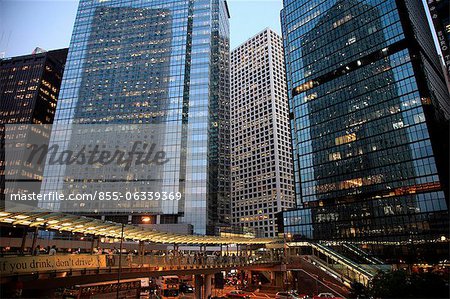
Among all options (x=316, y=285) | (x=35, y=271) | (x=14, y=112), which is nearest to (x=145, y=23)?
(x=14, y=112)

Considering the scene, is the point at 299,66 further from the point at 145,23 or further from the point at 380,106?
the point at 145,23

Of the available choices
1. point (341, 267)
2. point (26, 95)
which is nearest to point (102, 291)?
point (341, 267)

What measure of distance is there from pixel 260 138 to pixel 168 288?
387ft

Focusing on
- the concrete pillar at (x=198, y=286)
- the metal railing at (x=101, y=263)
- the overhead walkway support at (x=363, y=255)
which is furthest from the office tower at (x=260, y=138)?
the metal railing at (x=101, y=263)

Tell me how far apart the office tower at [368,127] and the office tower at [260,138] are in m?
38.8

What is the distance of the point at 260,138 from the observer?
157375 millimetres

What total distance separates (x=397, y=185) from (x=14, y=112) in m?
163

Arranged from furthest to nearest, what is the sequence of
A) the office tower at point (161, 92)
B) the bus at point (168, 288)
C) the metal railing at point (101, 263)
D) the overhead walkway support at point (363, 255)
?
the office tower at point (161, 92) < the overhead walkway support at point (363, 255) < the bus at point (168, 288) < the metal railing at point (101, 263)

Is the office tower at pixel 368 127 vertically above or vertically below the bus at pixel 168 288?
above

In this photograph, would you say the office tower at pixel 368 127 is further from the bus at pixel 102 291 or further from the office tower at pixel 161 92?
the bus at pixel 102 291

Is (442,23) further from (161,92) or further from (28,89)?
(28,89)

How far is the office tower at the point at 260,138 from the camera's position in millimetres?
144250

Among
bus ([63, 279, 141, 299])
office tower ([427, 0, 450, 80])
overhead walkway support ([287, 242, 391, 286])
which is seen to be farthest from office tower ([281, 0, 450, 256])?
bus ([63, 279, 141, 299])

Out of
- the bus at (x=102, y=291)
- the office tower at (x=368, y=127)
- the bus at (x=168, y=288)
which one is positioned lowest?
the bus at (x=168, y=288)
